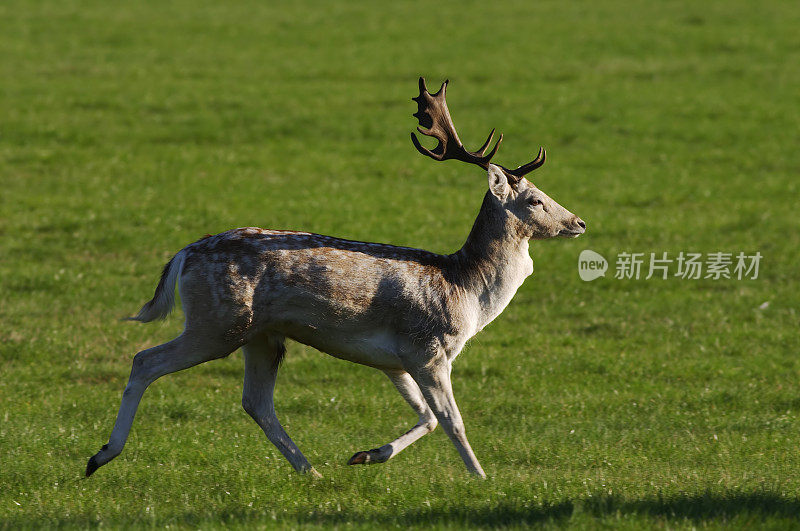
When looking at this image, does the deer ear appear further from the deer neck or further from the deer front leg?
the deer front leg

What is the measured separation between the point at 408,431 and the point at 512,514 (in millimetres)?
1988

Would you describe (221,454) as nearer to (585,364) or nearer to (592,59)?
(585,364)

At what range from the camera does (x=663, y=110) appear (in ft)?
88.9

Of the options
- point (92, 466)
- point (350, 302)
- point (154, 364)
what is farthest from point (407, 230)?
point (92, 466)

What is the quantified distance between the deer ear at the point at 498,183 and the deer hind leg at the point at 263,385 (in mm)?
2078

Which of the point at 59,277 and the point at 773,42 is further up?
the point at 773,42

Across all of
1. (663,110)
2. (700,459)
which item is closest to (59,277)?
(700,459)

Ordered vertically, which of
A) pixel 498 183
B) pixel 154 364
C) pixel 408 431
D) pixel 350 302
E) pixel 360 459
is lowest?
pixel 360 459

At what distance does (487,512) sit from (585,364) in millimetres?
6080

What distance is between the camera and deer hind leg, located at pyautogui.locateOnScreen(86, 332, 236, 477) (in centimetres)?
786

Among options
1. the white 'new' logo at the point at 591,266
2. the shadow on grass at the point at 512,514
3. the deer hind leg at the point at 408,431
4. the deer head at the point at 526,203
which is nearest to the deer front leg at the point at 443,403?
the deer hind leg at the point at 408,431

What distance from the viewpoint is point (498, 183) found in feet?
28.2

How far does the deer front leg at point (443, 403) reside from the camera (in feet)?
26.8

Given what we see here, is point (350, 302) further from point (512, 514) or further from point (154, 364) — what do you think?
point (512, 514)
